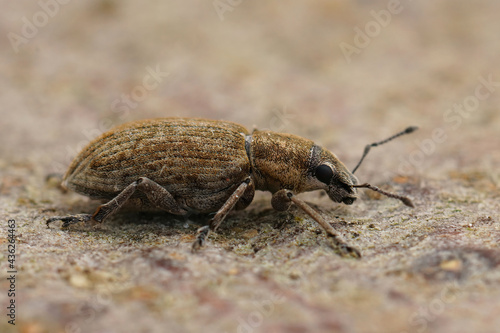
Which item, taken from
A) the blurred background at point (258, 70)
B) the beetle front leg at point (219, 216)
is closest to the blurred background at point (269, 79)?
the blurred background at point (258, 70)

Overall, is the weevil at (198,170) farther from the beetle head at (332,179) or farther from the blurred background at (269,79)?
the blurred background at (269,79)

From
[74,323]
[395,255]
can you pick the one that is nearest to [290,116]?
[395,255]

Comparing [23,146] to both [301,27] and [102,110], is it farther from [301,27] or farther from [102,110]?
[301,27]

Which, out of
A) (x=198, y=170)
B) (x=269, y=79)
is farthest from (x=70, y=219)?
(x=269, y=79)

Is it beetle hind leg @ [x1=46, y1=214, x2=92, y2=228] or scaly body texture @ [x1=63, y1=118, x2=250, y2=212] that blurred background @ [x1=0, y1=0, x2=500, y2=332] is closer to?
beetle hind leg @ [x1=46, y1=214, x2=92, y2=228]

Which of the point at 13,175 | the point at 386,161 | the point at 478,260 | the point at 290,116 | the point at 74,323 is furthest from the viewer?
the point at 290,116

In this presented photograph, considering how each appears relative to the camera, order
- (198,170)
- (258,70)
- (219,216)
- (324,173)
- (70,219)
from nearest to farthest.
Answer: (219,216), (70,219), (198,170), (324,173), (258,70)

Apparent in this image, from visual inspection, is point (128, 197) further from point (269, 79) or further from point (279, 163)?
point (269, 79)
